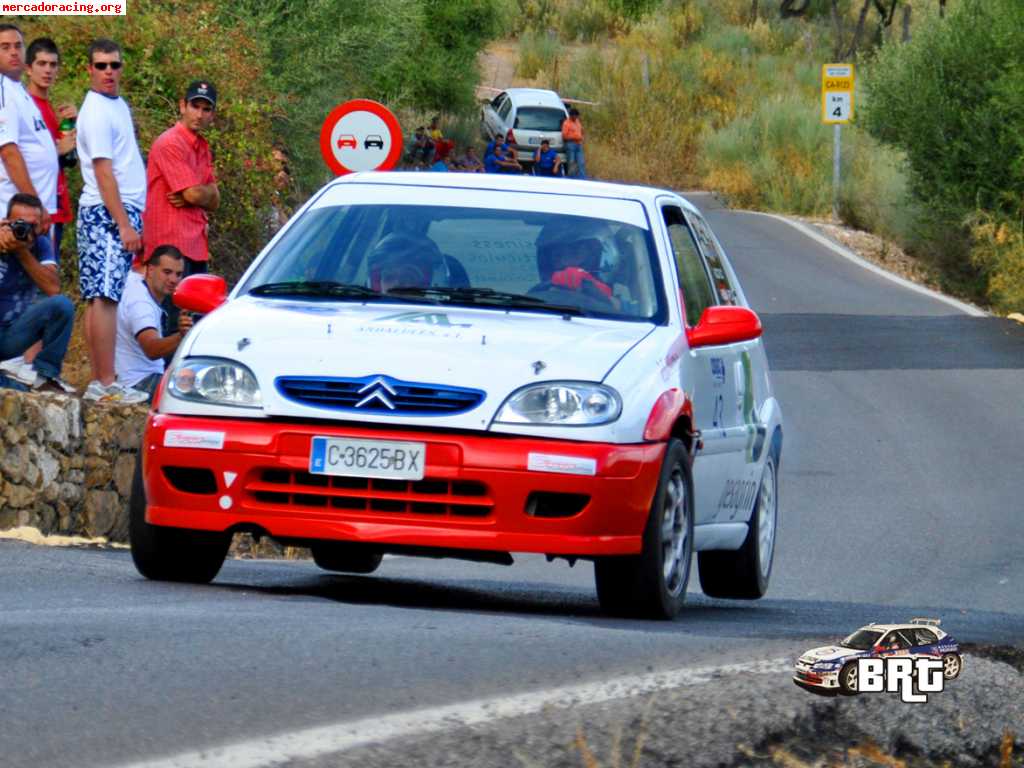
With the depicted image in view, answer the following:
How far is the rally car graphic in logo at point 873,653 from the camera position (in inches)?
192

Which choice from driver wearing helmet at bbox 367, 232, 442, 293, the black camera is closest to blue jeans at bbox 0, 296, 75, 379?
the black camera

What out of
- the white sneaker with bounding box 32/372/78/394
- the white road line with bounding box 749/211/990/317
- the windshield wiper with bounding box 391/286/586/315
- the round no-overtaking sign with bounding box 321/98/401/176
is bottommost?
the white road line with bounding box 749/211/990/317

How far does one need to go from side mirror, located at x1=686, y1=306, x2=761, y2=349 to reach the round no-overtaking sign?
9.75m

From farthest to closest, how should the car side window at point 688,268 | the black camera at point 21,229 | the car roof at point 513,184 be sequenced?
the black camera at point 21,229
the car roof at point 513,184
the car side window at point 688,268

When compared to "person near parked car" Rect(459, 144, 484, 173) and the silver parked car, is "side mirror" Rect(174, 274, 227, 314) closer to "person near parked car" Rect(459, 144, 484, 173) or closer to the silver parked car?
"person near parked car" Rect(459, 144, 484, 173)

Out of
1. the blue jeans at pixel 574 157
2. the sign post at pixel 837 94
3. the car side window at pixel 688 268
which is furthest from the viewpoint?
the blue jeans at pixel 574 157

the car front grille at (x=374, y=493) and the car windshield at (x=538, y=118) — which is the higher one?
the car front grille at (x=374, y=493)

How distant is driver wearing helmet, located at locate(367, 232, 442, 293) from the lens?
8352mm

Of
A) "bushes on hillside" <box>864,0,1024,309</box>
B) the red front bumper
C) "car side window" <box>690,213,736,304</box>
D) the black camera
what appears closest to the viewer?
the red front bumper

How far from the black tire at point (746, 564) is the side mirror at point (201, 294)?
2.58 meters

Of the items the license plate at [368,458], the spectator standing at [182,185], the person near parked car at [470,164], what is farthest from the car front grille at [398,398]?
the person near parked car at [470,164]

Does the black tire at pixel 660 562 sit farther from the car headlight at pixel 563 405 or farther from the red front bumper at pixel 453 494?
the car headlight at pixel 563 405

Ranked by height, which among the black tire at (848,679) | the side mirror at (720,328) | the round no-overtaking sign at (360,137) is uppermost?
the round no-overtaking sign at (360,137)

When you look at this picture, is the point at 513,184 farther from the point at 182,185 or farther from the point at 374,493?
the point at 182,185
